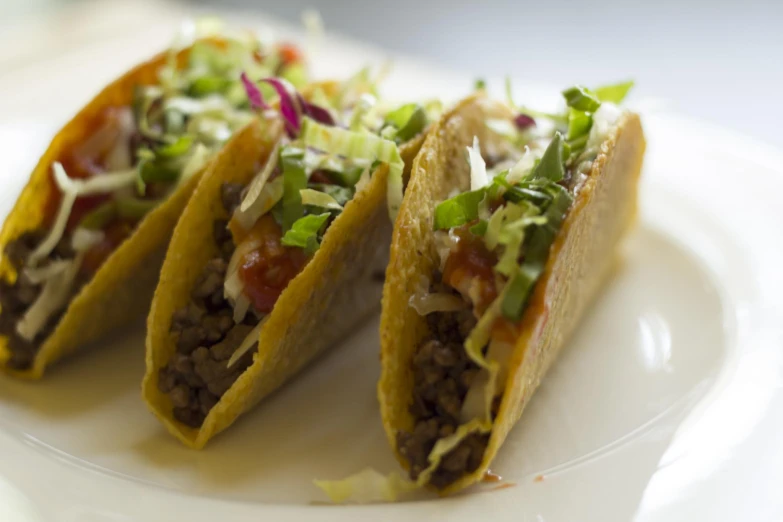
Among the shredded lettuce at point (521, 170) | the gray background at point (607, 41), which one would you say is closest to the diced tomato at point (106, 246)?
the shredded lettuce at point (521, 170)

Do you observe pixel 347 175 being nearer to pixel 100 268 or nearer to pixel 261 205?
pixel 261 205

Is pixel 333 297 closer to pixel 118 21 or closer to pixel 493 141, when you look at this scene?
pixel 493 141

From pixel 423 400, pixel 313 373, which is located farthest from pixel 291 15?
pixel 423 400

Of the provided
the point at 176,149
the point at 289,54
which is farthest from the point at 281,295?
the point at 289,54

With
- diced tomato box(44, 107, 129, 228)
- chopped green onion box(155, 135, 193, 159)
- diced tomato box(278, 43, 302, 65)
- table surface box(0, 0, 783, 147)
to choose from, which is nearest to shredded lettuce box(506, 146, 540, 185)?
chopped green onion box(155, 135, 193, 159)

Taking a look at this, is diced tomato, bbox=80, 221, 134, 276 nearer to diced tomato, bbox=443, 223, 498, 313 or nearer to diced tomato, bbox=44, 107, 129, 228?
diced tomato, bbox=44, 107, 129, 228
